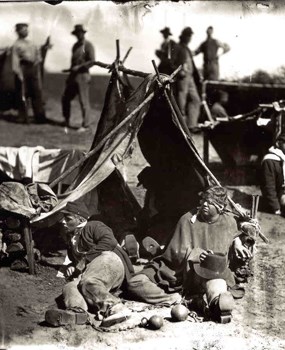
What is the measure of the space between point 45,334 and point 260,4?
5040 millimetres

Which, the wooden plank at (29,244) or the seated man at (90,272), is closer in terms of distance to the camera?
the seated man at (90,272)

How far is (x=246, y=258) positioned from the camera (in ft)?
27.2

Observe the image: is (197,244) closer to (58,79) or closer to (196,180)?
(196,180)

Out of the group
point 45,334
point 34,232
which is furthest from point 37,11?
point 45,334

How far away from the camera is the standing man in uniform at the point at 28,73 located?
1683 cm

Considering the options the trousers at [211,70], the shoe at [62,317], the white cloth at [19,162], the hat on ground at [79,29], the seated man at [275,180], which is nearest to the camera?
the shoe at [62,317]

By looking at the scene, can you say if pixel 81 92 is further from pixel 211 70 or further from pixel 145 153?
pixel 145 153

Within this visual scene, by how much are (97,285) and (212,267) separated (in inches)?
53.6

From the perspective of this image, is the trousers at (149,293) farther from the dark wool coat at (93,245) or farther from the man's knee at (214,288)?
the man's knee at (214,288)

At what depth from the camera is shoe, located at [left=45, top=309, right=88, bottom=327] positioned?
7363 millimetres

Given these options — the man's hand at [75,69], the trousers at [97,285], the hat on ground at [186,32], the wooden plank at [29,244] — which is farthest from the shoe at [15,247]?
the hat on ground at [186,32]

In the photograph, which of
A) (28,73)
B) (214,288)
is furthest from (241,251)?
(28,73)

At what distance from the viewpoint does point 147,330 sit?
739cm

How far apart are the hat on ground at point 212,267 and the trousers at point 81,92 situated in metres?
9.28
